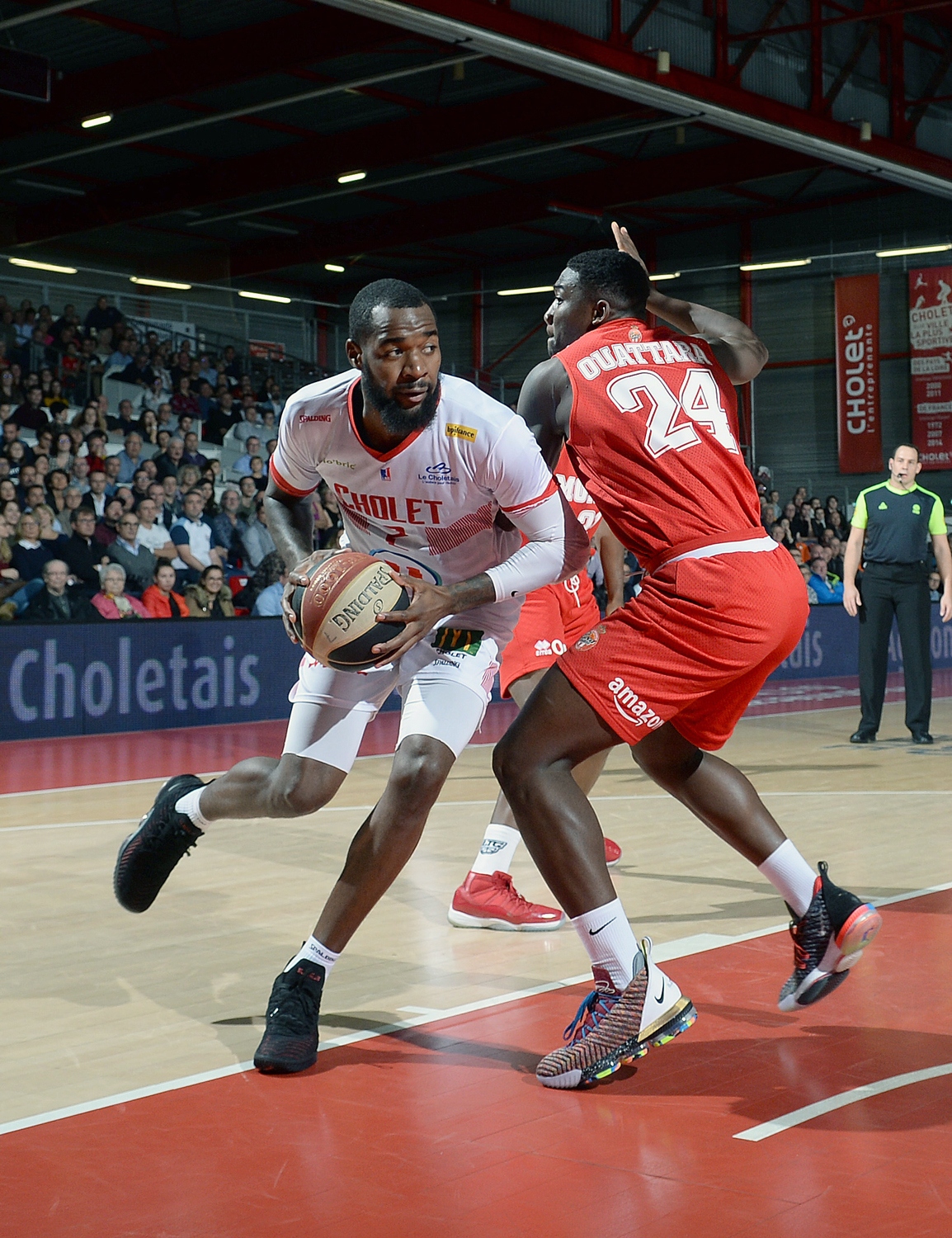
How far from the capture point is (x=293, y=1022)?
3641 millimetres

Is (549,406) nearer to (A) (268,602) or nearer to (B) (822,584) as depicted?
(A) (268,602)

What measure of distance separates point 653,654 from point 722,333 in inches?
39.0

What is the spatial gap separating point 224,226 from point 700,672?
2591cm

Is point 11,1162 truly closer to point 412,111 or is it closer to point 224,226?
point 412,111

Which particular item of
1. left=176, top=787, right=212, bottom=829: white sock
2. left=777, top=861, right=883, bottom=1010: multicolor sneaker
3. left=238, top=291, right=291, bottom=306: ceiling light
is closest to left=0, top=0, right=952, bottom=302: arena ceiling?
left=238, top=291, right=291, bottom=306: ceiling light

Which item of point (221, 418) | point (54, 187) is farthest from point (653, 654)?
point (54, 187)

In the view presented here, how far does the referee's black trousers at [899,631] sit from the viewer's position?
11055 millimetres

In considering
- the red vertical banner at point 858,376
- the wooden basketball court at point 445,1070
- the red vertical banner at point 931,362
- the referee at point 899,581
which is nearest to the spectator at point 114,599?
the wooden basketball court at point 445,1070

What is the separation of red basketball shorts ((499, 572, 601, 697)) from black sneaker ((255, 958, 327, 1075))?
2.18 m

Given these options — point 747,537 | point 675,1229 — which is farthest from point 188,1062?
point 747,537

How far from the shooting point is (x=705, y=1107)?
3279 millimetres

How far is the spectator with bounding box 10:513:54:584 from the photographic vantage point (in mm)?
12156

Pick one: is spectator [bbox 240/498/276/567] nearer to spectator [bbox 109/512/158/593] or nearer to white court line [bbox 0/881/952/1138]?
spectator [bbox 109/512/158/593]

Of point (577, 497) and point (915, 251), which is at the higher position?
point (915, 251)
